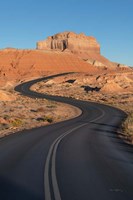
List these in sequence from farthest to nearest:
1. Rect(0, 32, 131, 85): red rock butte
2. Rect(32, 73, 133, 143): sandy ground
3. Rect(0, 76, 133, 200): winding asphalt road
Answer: Rect(0, 32, 131, 85): red rock butte → Rect(32, 73, 133, 143): sandy ground → Rect(0, 76, 133, 200): winding asphalt road

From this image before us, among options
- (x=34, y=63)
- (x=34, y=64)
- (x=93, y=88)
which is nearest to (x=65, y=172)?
(x=93, y=88)

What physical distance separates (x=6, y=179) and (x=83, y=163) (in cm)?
381

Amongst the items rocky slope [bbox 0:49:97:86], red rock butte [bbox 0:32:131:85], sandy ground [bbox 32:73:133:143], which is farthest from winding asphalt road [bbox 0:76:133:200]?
red rock butte [bbox 0:32:131:85]

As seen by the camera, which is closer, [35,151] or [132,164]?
[132,164]

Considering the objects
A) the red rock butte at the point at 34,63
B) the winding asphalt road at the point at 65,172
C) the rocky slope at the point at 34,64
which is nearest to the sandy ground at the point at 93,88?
the rocky slope at the point at 34,64

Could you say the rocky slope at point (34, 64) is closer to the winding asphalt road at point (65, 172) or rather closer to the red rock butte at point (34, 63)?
the red rock butte at point (34, 63)

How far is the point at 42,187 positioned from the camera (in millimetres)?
10242

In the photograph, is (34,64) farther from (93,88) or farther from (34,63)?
(93,88)

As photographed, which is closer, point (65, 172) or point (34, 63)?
point (65, 172)

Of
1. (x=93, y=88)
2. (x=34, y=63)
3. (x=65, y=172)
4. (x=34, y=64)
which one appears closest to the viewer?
(x=65, y=172)

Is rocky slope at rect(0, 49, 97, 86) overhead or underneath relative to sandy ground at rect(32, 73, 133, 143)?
overhead

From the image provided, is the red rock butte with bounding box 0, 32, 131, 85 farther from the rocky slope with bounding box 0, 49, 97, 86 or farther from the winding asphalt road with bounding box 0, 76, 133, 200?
the winding asphalt road with bounding box 0, 76, 133, 200

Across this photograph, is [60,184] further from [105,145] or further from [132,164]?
[105,145]

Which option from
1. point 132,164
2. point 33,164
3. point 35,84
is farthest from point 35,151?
point 35,84
